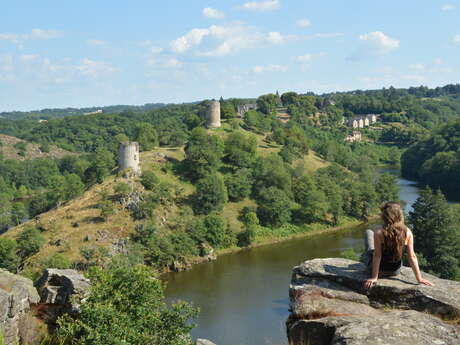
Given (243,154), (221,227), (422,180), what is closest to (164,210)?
A: (221,227)

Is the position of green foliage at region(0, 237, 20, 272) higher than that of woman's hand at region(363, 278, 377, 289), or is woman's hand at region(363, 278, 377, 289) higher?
woman's hand at region(363, 278, 377, 289)

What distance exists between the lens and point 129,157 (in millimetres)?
46219

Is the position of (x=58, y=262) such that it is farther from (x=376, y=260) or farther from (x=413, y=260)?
(x=413, y=260)

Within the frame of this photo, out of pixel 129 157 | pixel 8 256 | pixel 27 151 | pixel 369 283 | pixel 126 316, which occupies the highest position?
pixel 369 283

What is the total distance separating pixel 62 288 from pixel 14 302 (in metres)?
2.29

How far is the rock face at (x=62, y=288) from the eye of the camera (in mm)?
12669

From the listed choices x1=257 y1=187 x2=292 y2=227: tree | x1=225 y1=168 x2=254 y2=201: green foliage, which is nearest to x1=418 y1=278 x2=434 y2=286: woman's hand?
x1=257 y1=187 x2=292 y2=227: tree

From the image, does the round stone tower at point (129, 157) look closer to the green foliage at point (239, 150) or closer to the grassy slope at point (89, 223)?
the grassy slope at point (89, 223)

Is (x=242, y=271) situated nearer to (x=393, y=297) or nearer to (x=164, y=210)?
(x=164, y=210)

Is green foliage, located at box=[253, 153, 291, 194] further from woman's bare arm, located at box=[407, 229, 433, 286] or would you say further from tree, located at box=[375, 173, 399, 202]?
woman's bare arm, located at box=[407, 229, 433, 286]

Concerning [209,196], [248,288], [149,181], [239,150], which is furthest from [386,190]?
[149,181]

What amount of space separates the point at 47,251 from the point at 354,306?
34774 mm

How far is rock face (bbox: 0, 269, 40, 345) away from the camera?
34.3 feet

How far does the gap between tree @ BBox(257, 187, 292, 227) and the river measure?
314cm
